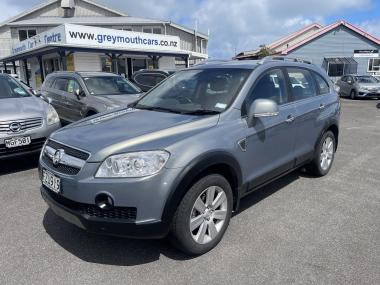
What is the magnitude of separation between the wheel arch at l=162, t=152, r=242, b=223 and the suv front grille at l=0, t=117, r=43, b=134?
142 inches

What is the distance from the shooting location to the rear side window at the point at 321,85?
513 cm

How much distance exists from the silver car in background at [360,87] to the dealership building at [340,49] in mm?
8799

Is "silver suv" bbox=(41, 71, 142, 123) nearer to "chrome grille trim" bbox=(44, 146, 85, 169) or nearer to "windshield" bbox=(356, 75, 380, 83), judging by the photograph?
"chrome grille trim" bbox=(44, 146, 85, 169)

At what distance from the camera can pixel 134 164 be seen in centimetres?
272

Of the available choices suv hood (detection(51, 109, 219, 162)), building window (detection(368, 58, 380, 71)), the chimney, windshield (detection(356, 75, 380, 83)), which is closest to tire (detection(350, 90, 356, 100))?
windshield (detection(356, 75, 380, 83))

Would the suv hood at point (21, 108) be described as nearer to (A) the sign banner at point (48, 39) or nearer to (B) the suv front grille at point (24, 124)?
(B) the suv front grille at point (24, 124)

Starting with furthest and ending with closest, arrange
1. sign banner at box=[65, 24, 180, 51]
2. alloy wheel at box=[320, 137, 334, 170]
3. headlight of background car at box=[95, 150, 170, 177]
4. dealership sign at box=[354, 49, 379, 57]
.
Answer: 1. dealership sign at box=[354, 49, 379, 57]
2. sign banner at box=[65, 24, 180, 51]
3. alloy wheel at box=[320, 137, 334, 170]
4. headlight of background car at box=[95, 150, 170, 177]

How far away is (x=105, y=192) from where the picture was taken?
8.83ft

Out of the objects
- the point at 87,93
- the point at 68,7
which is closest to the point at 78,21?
the point at 68,7

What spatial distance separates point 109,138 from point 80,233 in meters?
1.23

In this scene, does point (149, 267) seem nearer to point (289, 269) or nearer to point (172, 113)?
point (289, 269)

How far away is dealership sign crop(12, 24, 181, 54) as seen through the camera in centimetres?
1681

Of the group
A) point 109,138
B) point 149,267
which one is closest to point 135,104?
point 109,138

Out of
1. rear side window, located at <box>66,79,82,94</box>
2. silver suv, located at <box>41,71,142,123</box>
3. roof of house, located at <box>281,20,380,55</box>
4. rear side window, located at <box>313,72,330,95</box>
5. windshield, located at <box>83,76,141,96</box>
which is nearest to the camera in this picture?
rear side window, located at <box>313,72,330,95</box>
